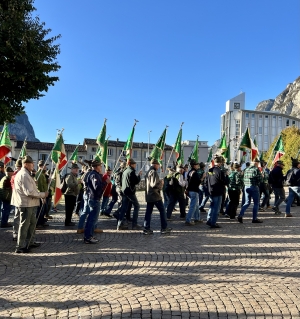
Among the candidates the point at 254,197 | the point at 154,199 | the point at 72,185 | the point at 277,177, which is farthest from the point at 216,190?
the point at 72,185

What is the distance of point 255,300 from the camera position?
4098 mm

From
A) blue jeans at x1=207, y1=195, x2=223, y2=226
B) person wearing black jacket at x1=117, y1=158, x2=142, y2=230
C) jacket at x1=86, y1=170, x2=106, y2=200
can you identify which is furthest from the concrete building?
jacket at x1=86, y1=170, x2=106, y2=200

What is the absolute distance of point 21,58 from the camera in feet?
30.5

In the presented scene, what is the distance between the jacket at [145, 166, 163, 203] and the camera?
27.0 feet

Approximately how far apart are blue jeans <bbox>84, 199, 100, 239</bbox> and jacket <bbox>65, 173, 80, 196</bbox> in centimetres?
206

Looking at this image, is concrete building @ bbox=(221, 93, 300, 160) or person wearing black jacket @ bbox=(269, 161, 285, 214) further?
concrete building @ bbox=(221, 93, 300, 160)

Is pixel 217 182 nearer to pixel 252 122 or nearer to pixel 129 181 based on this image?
pixel 129 181

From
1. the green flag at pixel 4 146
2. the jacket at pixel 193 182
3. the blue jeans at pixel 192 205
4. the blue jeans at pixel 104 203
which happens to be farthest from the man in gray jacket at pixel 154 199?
the green flag at pixel 4 146

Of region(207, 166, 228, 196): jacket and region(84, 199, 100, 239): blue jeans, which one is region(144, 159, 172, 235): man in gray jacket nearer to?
region(84, 199, 100, 239): blue jeans

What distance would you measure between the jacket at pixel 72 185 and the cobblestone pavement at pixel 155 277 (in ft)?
5.02

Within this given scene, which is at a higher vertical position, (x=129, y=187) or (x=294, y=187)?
(x=294, y=187)

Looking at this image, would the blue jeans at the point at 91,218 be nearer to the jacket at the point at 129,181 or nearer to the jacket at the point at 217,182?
the jacket at the point at 129,181

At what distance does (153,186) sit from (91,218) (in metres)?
1.80

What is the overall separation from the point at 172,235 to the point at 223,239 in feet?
4.11
